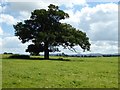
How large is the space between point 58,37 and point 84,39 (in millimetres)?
7154

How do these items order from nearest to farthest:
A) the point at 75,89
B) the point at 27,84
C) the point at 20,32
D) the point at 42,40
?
the point at 75,89, the point at 27,84, the point at 42,40, the point at 20,32

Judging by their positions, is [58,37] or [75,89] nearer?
[75,89]

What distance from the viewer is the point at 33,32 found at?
79.3 metres

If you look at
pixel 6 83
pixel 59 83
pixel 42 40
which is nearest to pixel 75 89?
pixel 59 83

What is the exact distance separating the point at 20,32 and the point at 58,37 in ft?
32.4

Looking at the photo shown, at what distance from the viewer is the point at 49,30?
79.4 m

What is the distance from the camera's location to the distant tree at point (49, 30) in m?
78.7

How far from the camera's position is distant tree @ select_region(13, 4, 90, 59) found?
3097 inches

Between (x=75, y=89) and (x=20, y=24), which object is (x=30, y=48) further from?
(x=75, y=89)

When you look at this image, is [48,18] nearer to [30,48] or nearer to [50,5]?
[50,5]

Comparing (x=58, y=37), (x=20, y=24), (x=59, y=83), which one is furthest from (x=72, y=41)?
(x=59, y=83)

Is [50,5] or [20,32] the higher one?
[50,5]

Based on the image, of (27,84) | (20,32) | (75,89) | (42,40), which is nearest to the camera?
(75,89)

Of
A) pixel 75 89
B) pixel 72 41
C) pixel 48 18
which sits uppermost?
pixel 48 18
